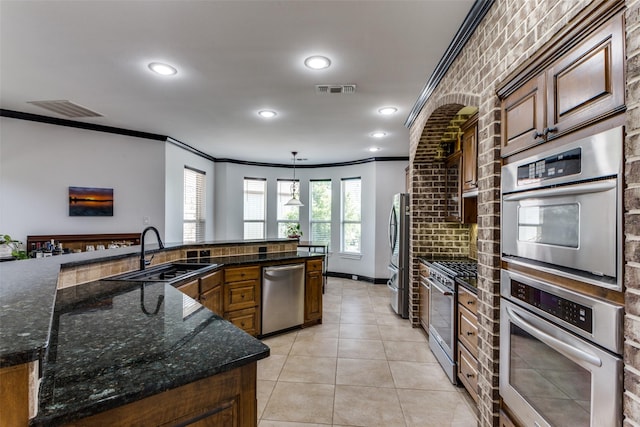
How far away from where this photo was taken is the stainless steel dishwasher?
3.56m

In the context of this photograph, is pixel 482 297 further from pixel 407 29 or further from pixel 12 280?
pixel 12 280

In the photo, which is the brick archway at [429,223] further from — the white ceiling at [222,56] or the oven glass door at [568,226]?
the oven glass door at [568,226]

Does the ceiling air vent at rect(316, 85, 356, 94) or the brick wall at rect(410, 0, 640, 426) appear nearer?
the brick wall at rect(410, 0, 640, 426)

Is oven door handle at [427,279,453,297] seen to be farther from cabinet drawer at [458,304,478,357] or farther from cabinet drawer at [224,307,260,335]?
cabinet drawer at [224,307,260,335]

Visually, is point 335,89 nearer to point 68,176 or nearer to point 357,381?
point 357,381

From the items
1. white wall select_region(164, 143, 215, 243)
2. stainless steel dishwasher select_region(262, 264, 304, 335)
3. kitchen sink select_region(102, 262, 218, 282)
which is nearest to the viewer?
kitchen sink select_region(102, 262, 218, 282)

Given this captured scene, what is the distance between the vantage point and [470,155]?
3.04 meters

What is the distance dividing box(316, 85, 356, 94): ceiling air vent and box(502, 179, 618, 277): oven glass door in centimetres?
189

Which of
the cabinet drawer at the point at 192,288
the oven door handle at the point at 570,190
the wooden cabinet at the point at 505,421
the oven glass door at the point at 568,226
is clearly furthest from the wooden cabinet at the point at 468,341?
the cabinet drawer at the point at 192,288

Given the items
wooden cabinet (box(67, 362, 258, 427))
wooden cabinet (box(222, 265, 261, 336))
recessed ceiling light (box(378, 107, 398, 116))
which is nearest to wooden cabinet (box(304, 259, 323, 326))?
wooden cabinet (box(222, 265, 261, 336))

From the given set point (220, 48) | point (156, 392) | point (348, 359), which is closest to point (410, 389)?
point (348, 359)

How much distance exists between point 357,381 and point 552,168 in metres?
2.18

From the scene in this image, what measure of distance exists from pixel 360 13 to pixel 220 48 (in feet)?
3.51

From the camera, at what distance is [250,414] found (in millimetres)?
1062
